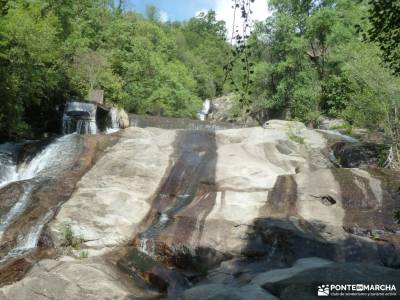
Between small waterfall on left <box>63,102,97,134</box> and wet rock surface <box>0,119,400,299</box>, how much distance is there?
935 cm

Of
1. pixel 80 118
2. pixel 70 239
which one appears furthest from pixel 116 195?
pixel 80 118

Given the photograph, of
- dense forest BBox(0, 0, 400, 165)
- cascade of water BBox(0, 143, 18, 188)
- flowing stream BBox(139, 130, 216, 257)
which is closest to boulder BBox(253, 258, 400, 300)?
flowing stream BBox(139, 130, 216, 257)

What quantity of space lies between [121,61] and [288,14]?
15.9 metres

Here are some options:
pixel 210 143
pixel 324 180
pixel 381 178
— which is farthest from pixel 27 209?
pixel 381 178

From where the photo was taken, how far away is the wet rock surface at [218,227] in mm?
9570

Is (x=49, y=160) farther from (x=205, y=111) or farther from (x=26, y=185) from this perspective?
(x=205, y=111)

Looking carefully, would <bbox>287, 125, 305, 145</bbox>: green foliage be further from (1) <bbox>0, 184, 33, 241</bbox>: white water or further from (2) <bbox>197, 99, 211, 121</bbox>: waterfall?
(2) <bbox>197, 99, 211, 121</bbox>: waterfall

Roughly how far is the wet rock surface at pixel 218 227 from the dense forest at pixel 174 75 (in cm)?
628

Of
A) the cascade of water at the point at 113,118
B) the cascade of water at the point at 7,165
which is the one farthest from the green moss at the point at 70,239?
the cascade of water at the point at 113,118

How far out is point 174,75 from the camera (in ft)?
157

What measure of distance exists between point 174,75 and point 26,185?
109 ft

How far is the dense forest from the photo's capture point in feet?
69.9

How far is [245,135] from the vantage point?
2073 cm

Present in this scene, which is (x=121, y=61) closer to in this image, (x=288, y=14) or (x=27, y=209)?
(x=288, y=14)
